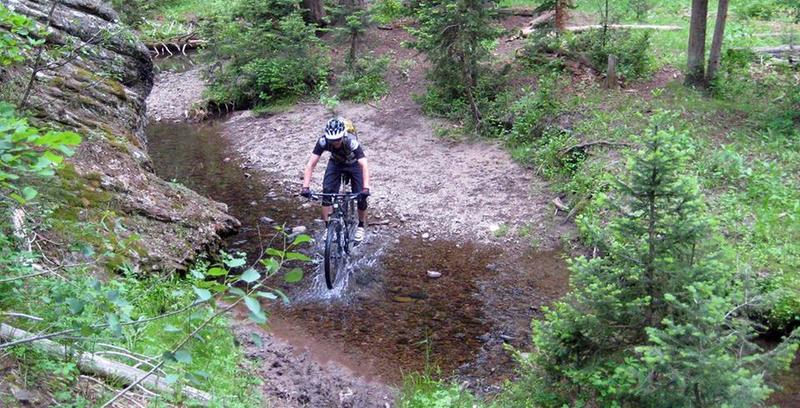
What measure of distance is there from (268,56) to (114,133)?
31.2 ft

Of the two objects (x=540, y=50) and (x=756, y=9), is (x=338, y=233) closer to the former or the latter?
(x=540, y=50)

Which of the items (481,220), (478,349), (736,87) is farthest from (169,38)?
(478,349)

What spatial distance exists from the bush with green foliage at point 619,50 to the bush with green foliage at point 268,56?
7.11 meters

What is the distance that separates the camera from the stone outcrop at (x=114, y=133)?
28.9 ft

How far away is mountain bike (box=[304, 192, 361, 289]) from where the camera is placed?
9.09 m

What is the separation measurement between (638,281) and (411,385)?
2913 mm

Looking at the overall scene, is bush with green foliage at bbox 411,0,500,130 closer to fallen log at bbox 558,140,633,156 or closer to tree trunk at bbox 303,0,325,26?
fallen log at bbox 558,140,633,156

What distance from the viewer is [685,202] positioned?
179 inches

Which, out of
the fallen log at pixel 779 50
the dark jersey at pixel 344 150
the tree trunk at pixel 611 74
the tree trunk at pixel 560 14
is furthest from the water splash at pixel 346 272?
the fallen log at pixel 779 50

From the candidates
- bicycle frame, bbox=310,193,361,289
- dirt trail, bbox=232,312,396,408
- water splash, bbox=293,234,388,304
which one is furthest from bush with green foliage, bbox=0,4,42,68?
water splash, bbox=293,234,388,304

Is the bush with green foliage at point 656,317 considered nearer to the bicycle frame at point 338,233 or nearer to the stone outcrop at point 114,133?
the bicycle frame at point 338,233

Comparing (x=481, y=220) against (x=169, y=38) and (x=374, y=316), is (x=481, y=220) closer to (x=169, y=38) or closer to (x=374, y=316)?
(x=374, y=316)

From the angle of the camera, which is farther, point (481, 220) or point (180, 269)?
point (481, 220)

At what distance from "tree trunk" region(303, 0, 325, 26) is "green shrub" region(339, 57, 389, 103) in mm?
3351
